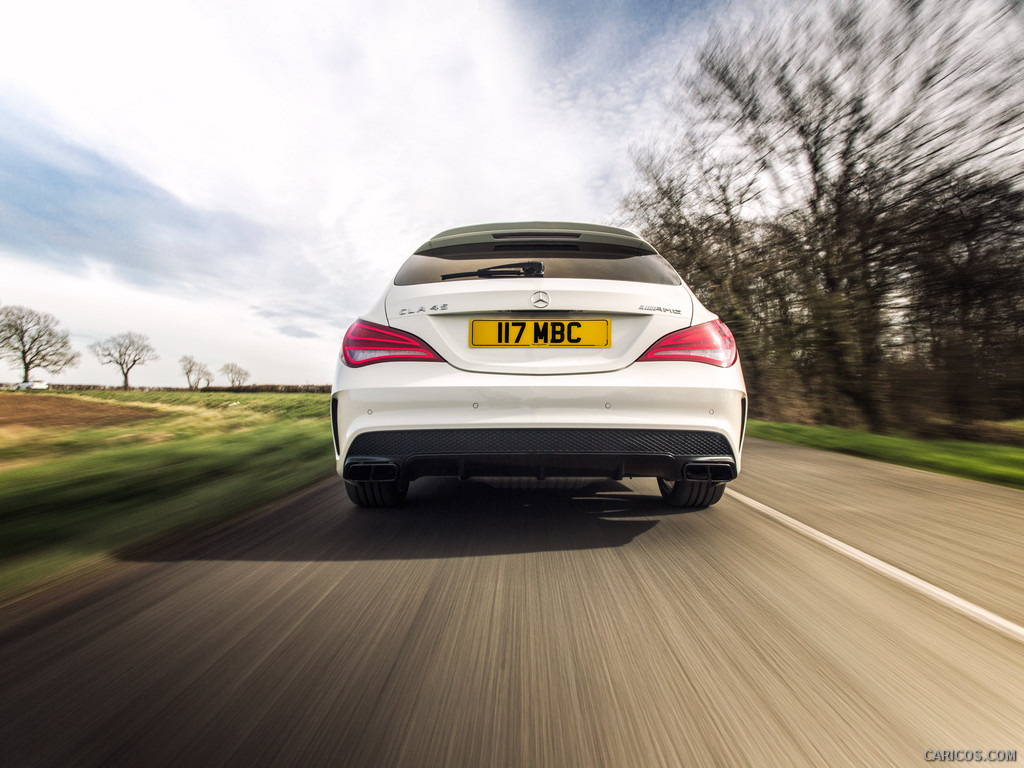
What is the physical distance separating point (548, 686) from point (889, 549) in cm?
221

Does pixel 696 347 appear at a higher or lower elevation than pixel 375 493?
higher

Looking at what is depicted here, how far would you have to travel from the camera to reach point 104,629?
6.45 ft

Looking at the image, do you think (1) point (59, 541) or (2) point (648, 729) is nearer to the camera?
(2) point (648, 729)

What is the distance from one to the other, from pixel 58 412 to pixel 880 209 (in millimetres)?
14152

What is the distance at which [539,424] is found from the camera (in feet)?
9.12

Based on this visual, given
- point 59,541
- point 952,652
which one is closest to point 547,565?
point 952,652

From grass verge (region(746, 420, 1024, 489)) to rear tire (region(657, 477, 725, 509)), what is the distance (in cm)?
335

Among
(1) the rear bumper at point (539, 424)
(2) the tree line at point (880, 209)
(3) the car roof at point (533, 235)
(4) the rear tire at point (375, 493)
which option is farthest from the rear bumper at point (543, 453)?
(2) the tree line at point (880, 209)

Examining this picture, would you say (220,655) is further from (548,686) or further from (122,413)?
(122,413)

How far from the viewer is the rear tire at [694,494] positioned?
358 cm

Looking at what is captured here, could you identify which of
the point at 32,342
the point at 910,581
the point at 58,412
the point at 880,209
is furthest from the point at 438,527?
the point at 32,342

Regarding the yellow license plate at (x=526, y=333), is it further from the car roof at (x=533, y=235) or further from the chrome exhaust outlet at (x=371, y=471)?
the chrome exhaust outlet at (x=371, y=471)

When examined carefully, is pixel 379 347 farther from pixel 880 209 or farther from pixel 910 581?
pixel 880 209

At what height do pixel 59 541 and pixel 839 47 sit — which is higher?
pixel 839 47
